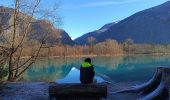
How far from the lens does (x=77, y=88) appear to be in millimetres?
14148

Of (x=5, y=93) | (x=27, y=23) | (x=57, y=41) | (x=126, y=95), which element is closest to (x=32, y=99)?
(x=5, y=93)

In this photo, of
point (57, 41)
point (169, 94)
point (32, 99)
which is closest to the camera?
point (169, 94)

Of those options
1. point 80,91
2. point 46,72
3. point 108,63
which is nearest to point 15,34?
point 80,91

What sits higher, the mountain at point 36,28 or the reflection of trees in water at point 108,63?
the mountain at point 36,28

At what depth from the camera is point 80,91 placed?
14.1m

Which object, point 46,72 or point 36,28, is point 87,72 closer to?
point 36,28

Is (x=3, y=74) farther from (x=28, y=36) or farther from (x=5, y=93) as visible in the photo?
(x=28, y=36)

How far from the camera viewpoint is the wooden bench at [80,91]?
14.1 meters

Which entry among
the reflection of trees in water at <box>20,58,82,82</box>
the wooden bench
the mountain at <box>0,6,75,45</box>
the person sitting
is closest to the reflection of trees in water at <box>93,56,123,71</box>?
the reflection of trees in water at <box>20,58,82,82</box>

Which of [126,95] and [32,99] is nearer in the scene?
[32,99]

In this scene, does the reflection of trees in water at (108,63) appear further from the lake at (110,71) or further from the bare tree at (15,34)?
the bare tree at (15,34)

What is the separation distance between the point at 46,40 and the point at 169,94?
1543 cm

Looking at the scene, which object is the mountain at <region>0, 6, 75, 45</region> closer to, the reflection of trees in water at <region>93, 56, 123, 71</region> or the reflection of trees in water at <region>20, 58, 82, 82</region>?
the reflection of trees in water at <region>20, 58, 82, 82</region>

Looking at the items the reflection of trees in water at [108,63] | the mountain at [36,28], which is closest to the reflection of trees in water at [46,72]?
the mountain at [36,28]
